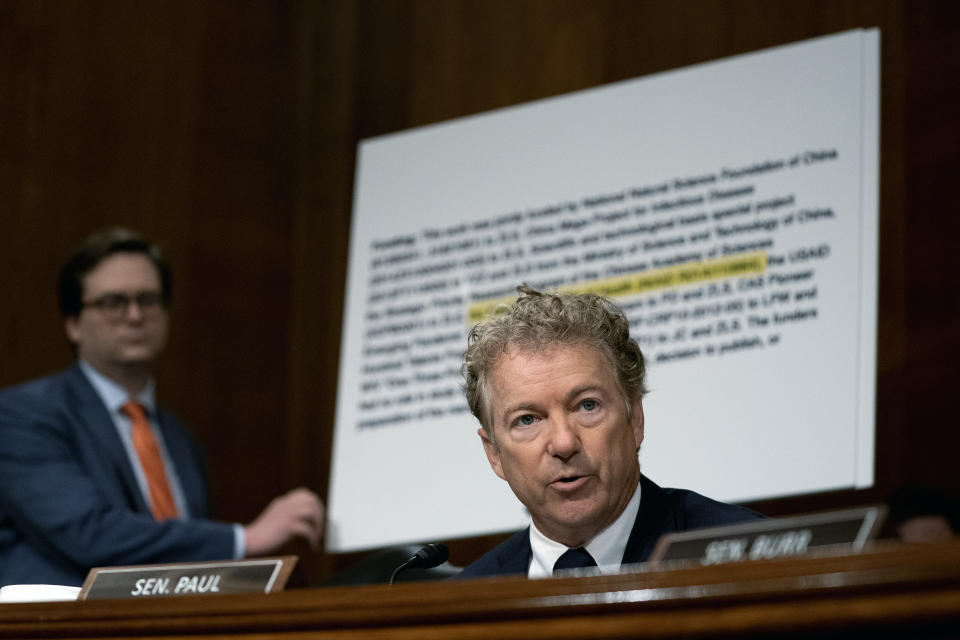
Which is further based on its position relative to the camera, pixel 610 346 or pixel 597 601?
pixel 610 346

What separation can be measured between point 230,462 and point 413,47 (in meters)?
1.81

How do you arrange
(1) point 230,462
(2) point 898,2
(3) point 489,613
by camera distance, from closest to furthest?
1. (3) point 489,613
2. (2) point 898,2
3. (1) point 230,462

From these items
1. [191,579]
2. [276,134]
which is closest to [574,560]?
[191,579]

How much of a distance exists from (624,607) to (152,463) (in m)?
2.90

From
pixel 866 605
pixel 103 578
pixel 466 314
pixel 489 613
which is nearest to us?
pixel 866 605

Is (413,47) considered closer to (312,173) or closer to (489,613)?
(312,173)

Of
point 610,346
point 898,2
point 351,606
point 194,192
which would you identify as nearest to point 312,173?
point 194,192

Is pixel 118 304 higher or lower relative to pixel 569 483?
higher

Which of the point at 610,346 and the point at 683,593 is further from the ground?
the point at 610,346

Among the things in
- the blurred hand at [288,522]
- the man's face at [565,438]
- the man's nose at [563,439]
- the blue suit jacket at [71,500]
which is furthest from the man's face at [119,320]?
the man's nose at [563,439]

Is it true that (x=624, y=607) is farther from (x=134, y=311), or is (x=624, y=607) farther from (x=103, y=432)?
(x=134, y=311)

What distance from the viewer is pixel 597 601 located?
1524 millimetres

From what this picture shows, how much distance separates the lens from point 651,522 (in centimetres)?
238

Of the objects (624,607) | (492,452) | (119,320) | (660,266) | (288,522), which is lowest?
(288,522)
